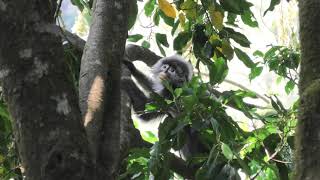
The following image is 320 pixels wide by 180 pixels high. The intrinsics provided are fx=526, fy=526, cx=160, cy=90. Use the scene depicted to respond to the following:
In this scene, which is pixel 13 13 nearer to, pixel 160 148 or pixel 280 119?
pixel 160 148

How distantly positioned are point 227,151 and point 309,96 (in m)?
0.48

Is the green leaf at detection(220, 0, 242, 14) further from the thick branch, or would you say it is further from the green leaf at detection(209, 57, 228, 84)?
the thick branch

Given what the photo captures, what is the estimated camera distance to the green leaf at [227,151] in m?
1.57

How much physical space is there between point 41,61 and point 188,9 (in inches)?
53.9

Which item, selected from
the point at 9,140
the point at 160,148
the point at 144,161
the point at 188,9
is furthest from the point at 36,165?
the point at 188,9

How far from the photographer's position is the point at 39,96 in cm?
104

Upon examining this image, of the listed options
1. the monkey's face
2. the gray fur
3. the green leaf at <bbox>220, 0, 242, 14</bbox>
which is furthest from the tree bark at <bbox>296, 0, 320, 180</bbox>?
the monkey's face

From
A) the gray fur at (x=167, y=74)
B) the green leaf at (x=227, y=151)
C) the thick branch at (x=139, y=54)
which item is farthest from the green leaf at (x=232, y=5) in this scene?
the gray fur at (x=167, y=74)

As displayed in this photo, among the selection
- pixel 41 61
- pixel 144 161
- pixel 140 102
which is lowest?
pixel 140 102

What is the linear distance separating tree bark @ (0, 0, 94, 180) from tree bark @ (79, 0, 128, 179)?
277 millimetres

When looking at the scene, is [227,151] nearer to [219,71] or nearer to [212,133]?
[212,133]

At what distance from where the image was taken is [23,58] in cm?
108

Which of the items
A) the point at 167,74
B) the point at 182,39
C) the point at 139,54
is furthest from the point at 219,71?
the point at 167,74

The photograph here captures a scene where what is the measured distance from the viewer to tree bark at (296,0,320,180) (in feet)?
3.39
